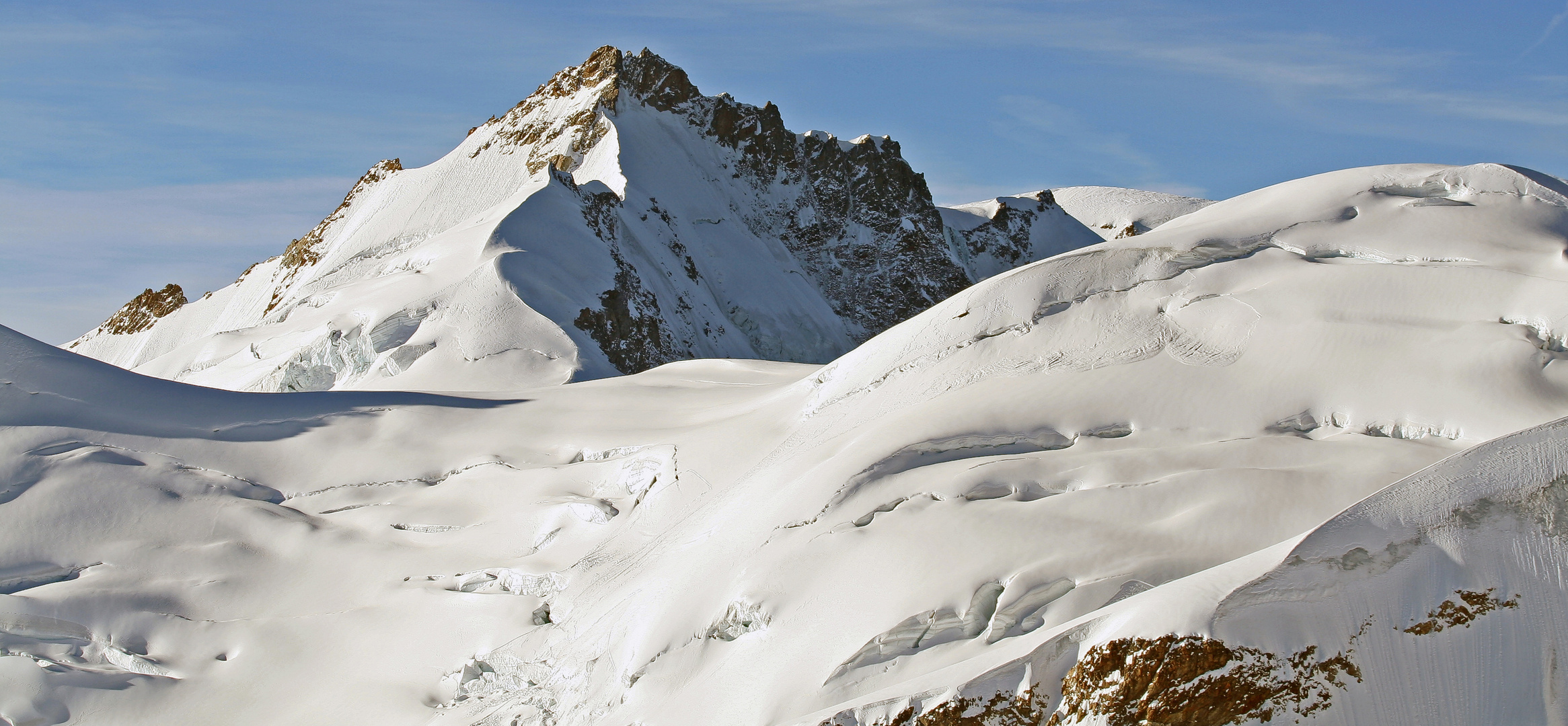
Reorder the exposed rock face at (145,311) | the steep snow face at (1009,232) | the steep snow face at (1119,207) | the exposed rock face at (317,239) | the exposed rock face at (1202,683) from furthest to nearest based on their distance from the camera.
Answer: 1. the steep snow face at (1119,207)
2. the steep snow face at (1009,232)
3. the exposed rock face at (145,311)
4. the exposed rock face at (317,239)
5. the exposed rock face at (1202,683)

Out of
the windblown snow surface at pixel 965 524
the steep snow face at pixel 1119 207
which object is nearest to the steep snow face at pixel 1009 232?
the steep snow face at pixel 1119 207

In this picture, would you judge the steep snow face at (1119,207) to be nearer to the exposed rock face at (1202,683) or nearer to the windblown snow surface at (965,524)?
the windblown snow surface at (965,524)

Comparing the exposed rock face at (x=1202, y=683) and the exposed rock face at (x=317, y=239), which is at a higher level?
the exposed rock face at (x=317, y=239)

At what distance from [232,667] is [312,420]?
3735 mm

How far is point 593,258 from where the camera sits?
22.9 meters

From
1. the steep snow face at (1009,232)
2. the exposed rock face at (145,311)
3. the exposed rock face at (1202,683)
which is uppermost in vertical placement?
the steep snow face at (1009,232)

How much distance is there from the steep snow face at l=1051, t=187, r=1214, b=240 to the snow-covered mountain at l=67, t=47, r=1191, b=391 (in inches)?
95.4

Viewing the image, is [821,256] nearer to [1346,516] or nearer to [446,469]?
[446,469]

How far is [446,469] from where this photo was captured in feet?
34.1

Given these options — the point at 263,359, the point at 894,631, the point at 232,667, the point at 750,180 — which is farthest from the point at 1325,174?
the point at 750,180

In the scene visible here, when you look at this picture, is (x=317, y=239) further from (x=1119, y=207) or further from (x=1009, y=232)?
(x=1119, y=207)

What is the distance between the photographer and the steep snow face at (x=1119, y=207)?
51312 millimetres

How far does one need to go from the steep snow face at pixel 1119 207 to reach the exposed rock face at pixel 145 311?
3321cm

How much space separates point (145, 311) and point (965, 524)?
3676 cm
